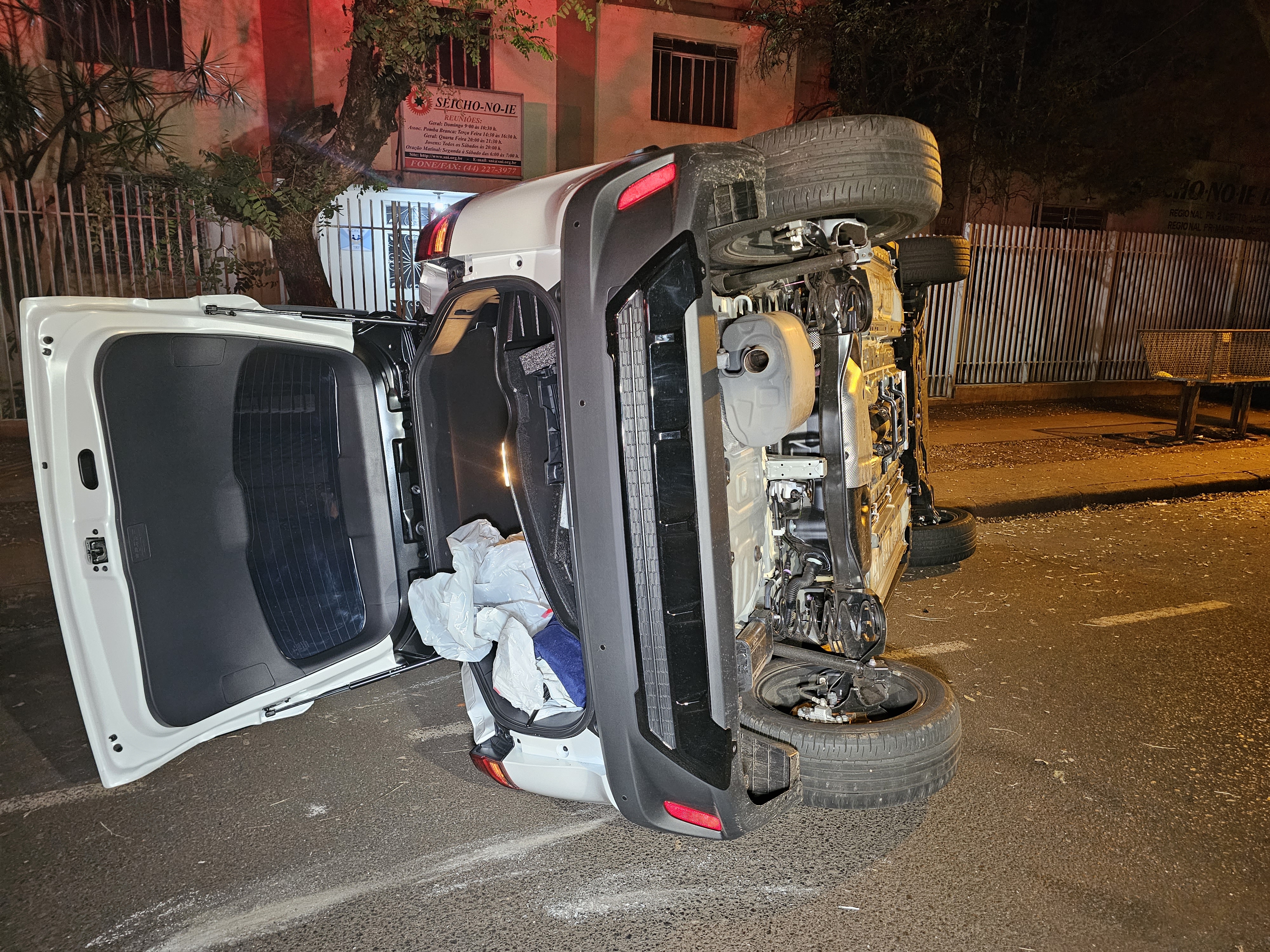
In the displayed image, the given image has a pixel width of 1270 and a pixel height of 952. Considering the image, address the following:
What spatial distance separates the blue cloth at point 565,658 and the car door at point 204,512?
0.80 meters

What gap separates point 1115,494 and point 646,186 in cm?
707

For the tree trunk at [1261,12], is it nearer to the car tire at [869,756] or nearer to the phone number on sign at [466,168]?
the phone number on sign at [466,168]

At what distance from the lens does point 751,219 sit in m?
2.34

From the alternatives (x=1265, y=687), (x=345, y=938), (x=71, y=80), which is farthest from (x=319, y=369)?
(x=71, y=80)

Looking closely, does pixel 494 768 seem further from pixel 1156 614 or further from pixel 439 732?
pixel 1156 614

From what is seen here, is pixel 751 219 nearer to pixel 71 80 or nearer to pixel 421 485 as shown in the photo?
pixel 421 485

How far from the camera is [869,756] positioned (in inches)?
105

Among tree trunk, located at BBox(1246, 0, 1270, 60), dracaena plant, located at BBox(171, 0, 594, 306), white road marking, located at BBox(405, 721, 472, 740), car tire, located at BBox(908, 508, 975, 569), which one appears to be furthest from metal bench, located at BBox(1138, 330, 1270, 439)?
white road marking, located at BBox(405, 721, 472, 740)

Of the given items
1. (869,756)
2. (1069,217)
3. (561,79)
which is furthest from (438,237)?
(1069,217)

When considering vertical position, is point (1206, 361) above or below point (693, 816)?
above

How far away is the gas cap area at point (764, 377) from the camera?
8.63ft

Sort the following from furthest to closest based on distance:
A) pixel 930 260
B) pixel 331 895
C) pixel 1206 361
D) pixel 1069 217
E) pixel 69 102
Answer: pixel 1069 217 → pixel 69 102 → pixel 1206 361 → pixel 930 260 → pixel 331 895

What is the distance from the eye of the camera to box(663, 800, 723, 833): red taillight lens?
7.63 feet

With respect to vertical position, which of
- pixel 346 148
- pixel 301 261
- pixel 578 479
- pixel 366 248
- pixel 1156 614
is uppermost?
A: pixel 346 148
